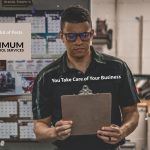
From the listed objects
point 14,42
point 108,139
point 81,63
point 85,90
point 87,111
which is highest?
point 14,42

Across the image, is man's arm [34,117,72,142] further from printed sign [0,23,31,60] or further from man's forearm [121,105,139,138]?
printed sign [0,23,31,60]

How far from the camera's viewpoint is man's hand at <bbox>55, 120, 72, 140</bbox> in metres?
2.12

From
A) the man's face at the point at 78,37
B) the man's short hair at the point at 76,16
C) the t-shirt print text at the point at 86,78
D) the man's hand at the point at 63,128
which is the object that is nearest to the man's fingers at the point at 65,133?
the man's hand at the point at 63,128

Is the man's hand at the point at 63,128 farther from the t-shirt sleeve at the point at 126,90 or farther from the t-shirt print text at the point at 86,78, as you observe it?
the t-shirt sleeve at the point at 126,90

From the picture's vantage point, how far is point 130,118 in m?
2.33

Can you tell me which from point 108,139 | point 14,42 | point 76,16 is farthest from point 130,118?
point 14,42

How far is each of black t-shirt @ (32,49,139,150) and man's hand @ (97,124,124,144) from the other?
116 millimetres

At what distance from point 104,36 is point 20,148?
15.9 ft

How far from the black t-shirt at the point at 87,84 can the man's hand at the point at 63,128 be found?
163mm

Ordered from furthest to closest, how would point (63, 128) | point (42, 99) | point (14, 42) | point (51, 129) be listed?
point (14, 42)
point (42, 99)
point (51, 129)
point (63, 128)

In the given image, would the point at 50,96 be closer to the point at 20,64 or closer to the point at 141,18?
the point at 20,64

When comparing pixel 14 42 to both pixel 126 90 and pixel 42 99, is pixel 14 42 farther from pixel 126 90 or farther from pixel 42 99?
pixel 126 90

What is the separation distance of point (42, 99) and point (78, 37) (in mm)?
413

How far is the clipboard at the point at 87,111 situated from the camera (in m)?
2.18
